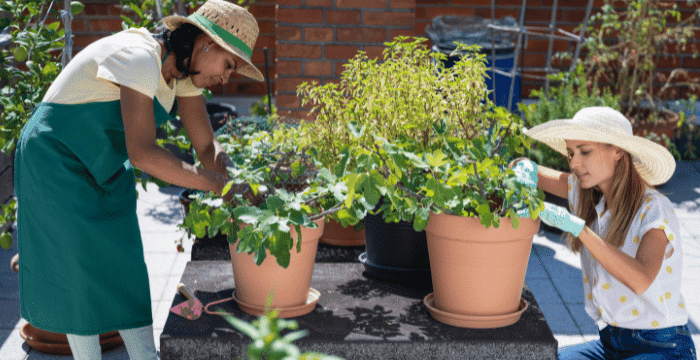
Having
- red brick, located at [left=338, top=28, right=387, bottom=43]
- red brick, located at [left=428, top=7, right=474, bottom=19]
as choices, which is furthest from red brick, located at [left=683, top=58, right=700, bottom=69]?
red brick, located at [left=338, top=28, right=387, bottom=43]

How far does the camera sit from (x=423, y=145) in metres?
1.85

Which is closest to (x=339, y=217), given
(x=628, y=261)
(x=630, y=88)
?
(x=628, y=261)

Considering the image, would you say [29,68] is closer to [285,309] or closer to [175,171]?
[175,171]

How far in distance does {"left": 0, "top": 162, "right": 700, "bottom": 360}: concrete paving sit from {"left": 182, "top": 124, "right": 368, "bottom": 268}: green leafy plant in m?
0.94

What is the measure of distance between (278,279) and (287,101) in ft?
7.69

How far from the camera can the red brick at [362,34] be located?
375cm

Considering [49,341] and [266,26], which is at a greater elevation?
[266,26]

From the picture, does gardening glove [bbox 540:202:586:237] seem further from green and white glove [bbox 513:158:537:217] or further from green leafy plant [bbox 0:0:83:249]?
green leafy plant [bbox 0:0:83:249]

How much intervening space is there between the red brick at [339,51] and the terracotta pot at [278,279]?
7.42ft

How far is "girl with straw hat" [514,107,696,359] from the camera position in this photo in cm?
177

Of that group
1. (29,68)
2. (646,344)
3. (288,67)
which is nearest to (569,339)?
(646,344)

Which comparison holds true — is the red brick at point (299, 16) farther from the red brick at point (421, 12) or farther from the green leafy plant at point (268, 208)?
A: the green leafy plant at point (268, 208)

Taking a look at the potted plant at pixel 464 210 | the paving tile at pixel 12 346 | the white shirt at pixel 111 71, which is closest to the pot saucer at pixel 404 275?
the potted plant at pixel 464 210

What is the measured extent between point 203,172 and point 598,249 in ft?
3.22
